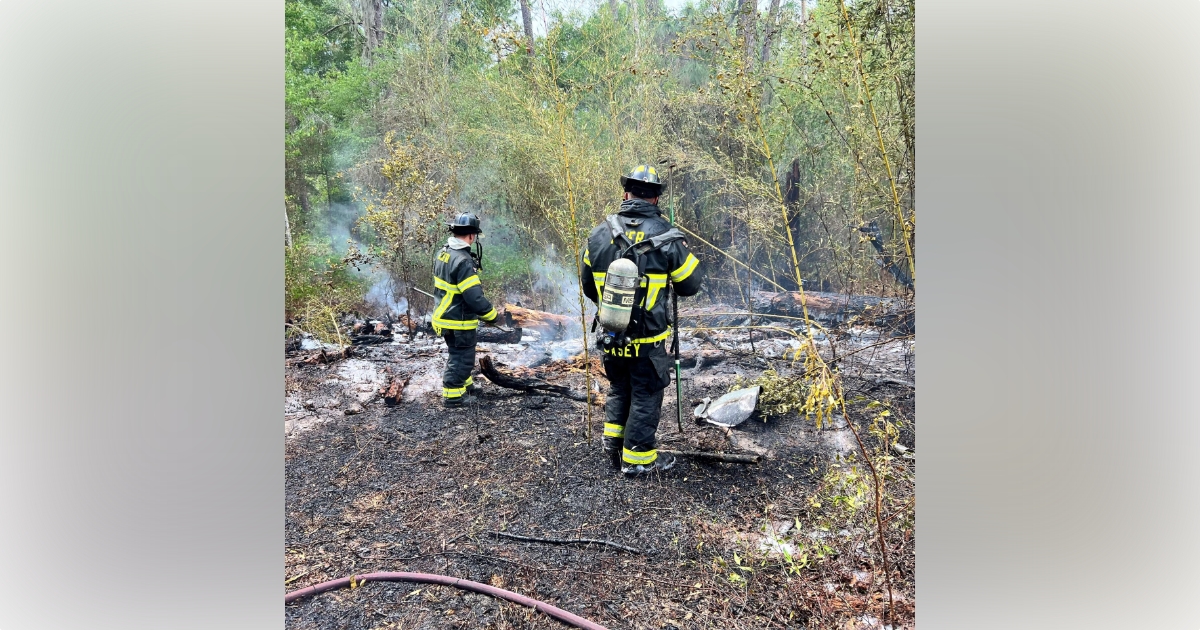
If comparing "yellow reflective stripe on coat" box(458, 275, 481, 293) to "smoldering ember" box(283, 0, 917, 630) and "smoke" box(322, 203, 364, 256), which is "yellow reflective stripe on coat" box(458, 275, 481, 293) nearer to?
"smoldering ember" box(283, 0, 917, 630)

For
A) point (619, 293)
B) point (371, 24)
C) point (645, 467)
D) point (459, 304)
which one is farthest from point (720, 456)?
point (371, 24)

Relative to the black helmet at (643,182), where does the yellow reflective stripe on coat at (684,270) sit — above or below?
below

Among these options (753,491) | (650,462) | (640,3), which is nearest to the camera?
(753,491)

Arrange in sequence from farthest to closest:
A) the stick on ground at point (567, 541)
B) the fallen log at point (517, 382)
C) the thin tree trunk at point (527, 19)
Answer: the fallen log at point (517, 382), the thin tree trunk at point (527, 19), the stick on ground at point (567, 541)

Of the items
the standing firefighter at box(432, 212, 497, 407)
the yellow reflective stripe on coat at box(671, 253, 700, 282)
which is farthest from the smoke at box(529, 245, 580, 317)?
the yellow reflective stripe on coat at box(671, 253, 700, 282)

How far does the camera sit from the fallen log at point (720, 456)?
3338 mm

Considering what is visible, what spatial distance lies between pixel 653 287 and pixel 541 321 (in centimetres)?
283

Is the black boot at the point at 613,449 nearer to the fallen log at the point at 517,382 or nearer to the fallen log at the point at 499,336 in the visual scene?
the fallen log at the point at 517,382

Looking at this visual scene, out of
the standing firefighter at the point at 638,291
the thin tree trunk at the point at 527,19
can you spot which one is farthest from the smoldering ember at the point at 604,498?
the thin tree trunk at the point at 527,19
